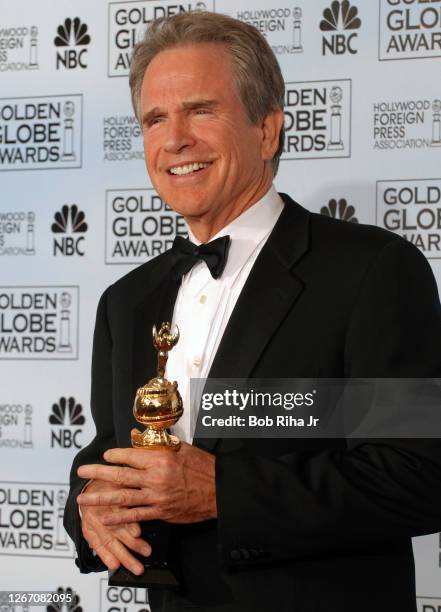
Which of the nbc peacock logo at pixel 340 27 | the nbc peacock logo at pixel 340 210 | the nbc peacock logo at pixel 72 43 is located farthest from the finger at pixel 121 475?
the nbc peacock logo at pixel 72 43

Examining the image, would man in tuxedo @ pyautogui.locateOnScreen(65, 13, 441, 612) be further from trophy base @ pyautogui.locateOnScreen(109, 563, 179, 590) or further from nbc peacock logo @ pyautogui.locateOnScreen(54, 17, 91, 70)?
nbc peacock logo @ pyautogui.locateOnScreen(54, 17, 91, 70)

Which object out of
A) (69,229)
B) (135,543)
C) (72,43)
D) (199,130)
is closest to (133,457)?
(135,543)

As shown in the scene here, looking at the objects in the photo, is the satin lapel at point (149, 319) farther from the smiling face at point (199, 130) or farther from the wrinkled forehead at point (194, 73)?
the wrinkled forehead at point (194, 73)

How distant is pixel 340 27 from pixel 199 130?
3.04 ft

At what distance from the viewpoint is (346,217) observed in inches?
104

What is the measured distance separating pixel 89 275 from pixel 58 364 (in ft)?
0.94

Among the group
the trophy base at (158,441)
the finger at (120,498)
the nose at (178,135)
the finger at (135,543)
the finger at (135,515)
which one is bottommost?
the finger at (135,543)

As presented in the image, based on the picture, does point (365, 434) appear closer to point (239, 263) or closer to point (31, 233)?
point (239, 263)

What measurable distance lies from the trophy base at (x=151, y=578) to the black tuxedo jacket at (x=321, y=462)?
78mm

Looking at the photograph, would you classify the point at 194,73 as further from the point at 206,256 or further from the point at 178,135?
the point at 206,256

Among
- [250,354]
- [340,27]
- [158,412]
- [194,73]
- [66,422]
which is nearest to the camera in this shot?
[158,412]

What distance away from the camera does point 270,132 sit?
6.60ft

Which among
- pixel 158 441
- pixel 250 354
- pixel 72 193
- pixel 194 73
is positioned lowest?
pixel 158 441

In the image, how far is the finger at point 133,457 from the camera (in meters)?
1.59
